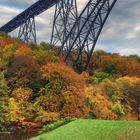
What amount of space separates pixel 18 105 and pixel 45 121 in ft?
11.6

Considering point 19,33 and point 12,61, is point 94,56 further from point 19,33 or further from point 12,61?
point 12,61

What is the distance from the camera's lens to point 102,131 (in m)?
25.5

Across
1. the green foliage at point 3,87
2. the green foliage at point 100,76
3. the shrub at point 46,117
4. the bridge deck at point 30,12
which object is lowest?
the shrub at point 46,117

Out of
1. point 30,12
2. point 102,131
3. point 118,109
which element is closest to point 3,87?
point 118,109

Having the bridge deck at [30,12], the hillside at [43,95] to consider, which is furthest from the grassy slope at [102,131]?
the bridge deck at [30,12]

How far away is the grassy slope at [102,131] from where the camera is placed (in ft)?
77.1

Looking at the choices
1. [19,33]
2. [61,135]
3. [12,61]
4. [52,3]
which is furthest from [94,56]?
[61,135]

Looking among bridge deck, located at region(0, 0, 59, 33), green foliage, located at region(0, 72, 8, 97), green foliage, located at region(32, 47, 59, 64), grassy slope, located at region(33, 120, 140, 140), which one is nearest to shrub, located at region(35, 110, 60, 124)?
green foliage, located at region(0, 72, 8, 97)

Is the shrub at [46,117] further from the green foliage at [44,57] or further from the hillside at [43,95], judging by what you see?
the green foliage at [44,57]

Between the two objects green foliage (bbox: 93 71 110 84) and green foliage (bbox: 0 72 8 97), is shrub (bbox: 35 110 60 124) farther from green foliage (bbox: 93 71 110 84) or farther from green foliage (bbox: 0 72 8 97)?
green foliage (bbox: 93 71 110 84)

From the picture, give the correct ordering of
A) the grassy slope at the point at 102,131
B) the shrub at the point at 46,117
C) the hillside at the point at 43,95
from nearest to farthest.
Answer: the grassy slope at the point at 102,131 → the shrub at the point at 46,117 → the hillside at the point at 43,95

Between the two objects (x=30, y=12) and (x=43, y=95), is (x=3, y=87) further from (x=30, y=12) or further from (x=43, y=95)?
(x=30, y=12)

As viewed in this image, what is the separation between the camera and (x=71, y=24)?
63.3 meters

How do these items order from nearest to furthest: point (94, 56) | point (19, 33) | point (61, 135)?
1. point (61, 135)
2. point (19, 33)
3. point (94, 56)
